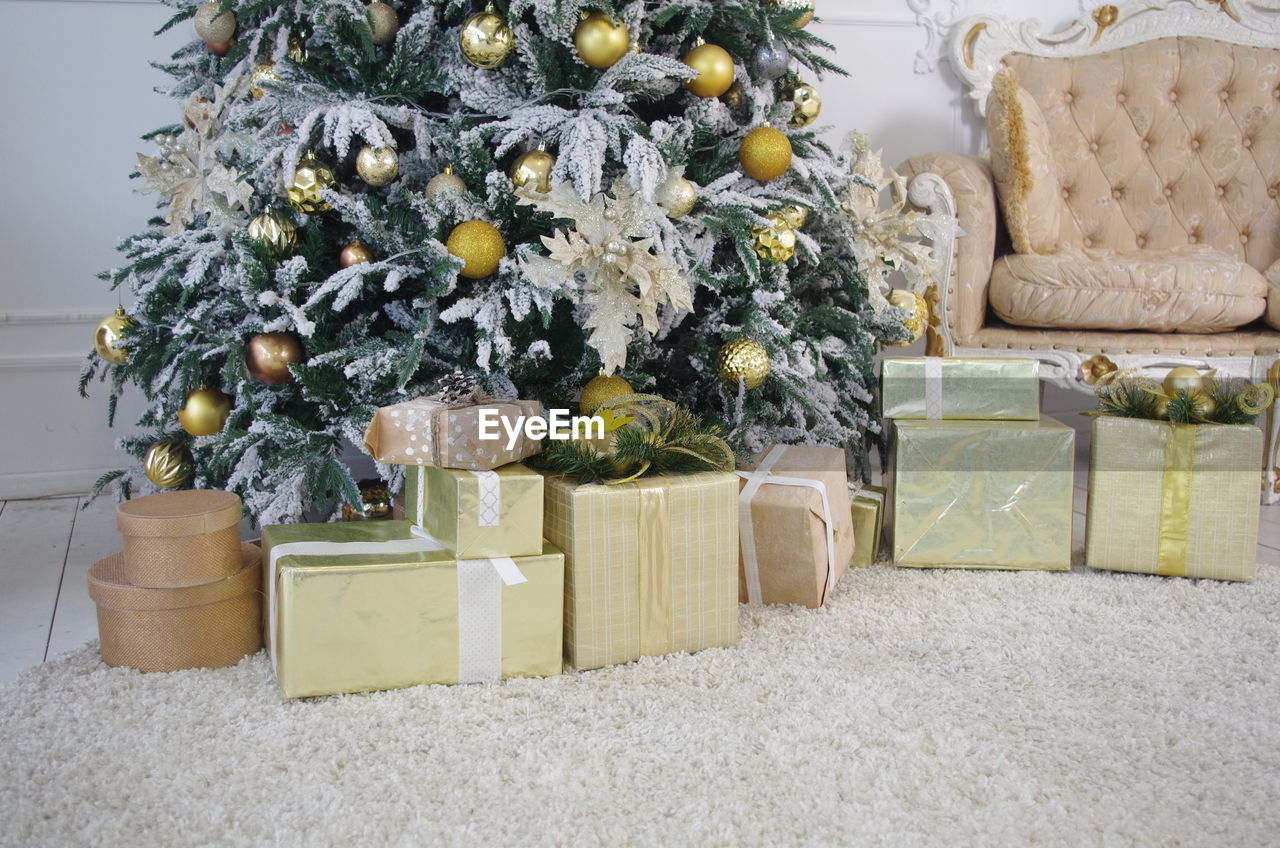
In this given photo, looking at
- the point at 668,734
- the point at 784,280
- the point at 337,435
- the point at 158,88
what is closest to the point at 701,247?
the point at 784,280

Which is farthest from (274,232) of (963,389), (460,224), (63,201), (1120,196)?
(1120,196)

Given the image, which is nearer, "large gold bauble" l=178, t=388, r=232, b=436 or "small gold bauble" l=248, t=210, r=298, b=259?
"small gold bauble" l=248, t=210, r=298, b=259

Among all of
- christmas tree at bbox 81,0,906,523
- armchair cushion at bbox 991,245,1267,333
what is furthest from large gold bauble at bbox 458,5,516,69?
armchair cushion at bbox 991,245,1267,333

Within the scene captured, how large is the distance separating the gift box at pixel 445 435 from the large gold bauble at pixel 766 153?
0.61 m

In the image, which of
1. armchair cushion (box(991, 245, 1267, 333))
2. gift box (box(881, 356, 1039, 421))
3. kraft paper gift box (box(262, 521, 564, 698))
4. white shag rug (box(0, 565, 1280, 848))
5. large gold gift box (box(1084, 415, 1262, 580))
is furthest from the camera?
armchair cushion (box(991, 245, 1267, 333))


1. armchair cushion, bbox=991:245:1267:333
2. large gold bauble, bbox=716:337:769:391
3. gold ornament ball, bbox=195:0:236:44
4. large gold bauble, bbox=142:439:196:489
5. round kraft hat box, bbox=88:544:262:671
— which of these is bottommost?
round kraft hat box, bbox=88:544:262:671

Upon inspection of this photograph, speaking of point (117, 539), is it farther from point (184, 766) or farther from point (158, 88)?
point (184, 766)

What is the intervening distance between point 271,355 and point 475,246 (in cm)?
35

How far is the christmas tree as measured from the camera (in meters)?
1.38

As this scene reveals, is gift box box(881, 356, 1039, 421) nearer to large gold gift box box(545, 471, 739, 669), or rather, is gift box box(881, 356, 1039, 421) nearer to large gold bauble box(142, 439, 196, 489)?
large gold gift box box(545, 471, 739, 669)

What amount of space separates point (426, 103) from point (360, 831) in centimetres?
112

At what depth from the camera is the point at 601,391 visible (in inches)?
57.4

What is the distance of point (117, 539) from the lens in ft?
5.87

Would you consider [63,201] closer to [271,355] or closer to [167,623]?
[271,355]
